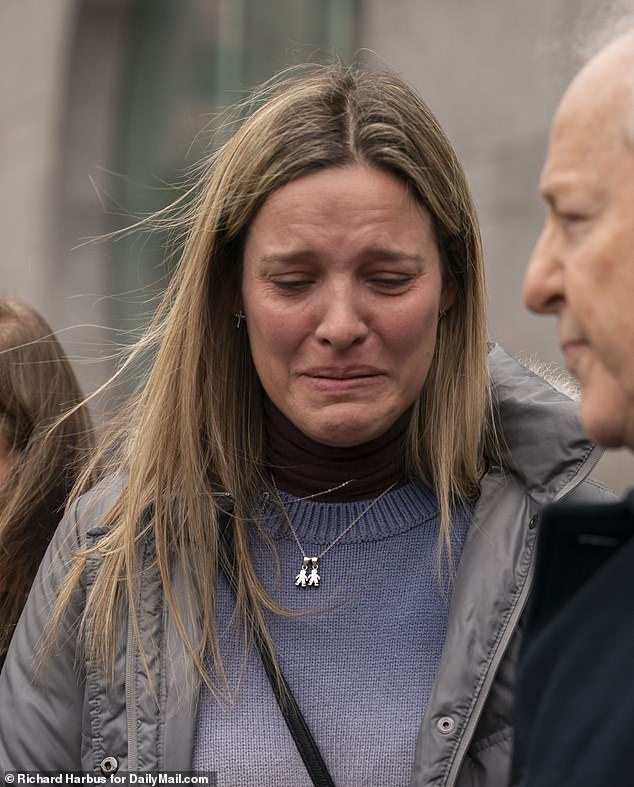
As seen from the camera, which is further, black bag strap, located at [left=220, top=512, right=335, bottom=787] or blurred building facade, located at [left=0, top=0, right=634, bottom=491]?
blurred building facade, located at [left=0, top=0, right=634, bottom=491]

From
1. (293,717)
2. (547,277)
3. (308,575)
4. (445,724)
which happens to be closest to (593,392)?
(547,277)

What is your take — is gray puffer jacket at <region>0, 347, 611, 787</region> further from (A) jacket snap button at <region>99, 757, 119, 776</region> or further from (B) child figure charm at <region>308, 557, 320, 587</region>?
(B) child figure charm at <region>308, 557, 320, 587</region>

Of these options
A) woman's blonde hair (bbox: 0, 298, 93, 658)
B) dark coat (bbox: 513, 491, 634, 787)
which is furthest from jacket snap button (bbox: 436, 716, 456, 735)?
woman's blonde hair (bbox: 0, 298, 93, 658)

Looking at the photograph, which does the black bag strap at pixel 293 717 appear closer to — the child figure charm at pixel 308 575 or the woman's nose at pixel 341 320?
the child figure charm at pixel 308 575

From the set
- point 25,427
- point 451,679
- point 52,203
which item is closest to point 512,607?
point 451,679

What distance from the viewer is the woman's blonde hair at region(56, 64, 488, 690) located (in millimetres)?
2543

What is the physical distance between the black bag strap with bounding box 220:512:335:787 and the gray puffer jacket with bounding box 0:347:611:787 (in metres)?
0.14

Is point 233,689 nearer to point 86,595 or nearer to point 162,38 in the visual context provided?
point 86,595

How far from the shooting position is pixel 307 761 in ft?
7.59

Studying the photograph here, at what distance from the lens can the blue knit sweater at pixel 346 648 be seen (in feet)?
7.66

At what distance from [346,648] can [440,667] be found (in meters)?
0.21

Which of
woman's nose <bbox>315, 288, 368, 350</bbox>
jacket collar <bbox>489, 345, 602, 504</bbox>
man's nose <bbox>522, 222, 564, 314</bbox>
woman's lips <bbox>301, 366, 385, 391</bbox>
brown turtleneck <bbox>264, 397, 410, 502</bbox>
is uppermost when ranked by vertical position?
man's nose <bbox>522, 222, 564, 314</bbox>

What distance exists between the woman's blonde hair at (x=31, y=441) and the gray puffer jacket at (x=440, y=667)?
1.23 feet

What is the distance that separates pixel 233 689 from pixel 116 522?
0.42 metres
